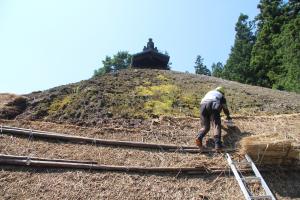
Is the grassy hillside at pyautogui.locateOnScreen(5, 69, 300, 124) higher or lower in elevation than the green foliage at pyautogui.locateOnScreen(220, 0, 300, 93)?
lower

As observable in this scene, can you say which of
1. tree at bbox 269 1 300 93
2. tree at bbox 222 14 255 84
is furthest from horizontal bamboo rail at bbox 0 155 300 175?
tree at bbox 222 14 255 84

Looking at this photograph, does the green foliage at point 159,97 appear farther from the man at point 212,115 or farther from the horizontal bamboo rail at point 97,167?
the horizontal bamboo rail at point 97,167

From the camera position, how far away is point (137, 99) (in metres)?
9.61

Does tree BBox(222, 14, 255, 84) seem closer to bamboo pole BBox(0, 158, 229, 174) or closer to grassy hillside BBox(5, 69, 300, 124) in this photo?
grassy hillside BBox(5, 69, 300, 124)

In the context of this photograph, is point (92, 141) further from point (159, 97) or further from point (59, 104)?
point (159, 97)

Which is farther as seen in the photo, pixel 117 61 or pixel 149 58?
pixel 117 61

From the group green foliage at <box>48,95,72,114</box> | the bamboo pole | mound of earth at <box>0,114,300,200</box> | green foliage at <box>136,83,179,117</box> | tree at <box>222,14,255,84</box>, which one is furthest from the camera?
tree at <box>222,14,255,84</box>

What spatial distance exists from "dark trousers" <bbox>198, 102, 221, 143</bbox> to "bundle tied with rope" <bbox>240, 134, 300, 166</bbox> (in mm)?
648

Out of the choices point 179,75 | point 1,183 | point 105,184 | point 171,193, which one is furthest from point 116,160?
point 179,75

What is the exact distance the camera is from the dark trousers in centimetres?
711

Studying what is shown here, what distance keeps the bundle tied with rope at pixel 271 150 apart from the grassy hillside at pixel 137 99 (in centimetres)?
254

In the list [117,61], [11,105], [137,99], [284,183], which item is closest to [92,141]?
[11,105]

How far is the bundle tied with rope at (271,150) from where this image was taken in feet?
20.9

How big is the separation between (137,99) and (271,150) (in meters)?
4.05
